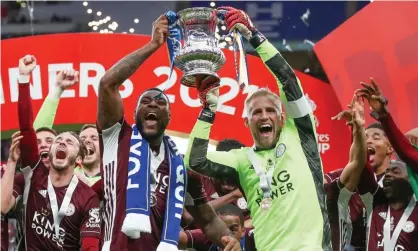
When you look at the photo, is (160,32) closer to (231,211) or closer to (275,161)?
(275,161)

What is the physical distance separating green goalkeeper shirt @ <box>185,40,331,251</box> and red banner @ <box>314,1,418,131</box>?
3015 millimetres

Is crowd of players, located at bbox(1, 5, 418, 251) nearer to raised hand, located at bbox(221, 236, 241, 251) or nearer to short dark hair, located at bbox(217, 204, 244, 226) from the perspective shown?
raised hand, located at bbox(221, 236, 241, 251)

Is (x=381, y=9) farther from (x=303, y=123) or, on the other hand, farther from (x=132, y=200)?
(x=132, y=200)

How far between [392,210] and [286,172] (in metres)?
1.73

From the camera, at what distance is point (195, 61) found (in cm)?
478

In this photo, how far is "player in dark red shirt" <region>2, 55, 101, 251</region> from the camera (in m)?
5.87

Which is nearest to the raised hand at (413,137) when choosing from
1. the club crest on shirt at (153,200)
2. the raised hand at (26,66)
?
the club crest on shirt at (153,200)

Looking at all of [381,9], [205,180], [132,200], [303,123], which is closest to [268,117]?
[303,123]

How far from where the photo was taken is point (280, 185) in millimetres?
4559

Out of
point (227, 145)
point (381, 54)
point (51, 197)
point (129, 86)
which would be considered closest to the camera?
point (51, 197)

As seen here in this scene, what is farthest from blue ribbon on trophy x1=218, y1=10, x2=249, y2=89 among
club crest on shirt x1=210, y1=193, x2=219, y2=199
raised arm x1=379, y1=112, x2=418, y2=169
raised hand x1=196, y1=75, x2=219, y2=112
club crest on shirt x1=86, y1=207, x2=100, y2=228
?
club crest on shirt x1=210, y1=193, x2=219, y2=199

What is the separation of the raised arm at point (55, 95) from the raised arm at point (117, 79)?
68.9 inches

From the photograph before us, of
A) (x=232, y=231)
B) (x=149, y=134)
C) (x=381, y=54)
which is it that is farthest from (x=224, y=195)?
(x=381, y=54)

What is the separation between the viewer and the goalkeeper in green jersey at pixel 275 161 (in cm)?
446
